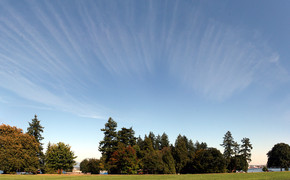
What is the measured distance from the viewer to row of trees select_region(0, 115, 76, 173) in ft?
150

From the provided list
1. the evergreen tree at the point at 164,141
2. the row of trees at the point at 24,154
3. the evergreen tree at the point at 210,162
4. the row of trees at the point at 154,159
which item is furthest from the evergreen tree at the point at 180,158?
the evergreen tree at the point at 164,141

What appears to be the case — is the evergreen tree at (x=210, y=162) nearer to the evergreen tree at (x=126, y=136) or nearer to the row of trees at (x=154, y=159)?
the row of trees at (x=154, y=159)

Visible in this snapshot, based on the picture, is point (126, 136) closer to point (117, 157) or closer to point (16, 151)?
point (117, 157)

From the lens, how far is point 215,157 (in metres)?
50.7

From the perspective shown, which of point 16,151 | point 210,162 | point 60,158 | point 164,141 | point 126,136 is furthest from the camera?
point 164,141

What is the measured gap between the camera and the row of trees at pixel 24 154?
45575mm

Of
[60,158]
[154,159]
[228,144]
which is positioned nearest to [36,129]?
[60,158]

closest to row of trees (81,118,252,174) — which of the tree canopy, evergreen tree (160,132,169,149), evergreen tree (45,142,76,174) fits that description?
evergreen tree (45,142,76,174)

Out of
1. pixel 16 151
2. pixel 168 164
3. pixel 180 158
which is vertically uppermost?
pixel 16 151

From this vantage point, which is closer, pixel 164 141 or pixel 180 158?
pixel 180 158

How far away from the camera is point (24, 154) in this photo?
156ft

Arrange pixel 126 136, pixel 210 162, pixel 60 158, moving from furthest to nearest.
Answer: pixel 126 136, pixel 60 158, pixel 210 162

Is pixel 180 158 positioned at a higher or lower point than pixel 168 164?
higher

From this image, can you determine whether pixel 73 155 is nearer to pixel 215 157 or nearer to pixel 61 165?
pixel 61 165
